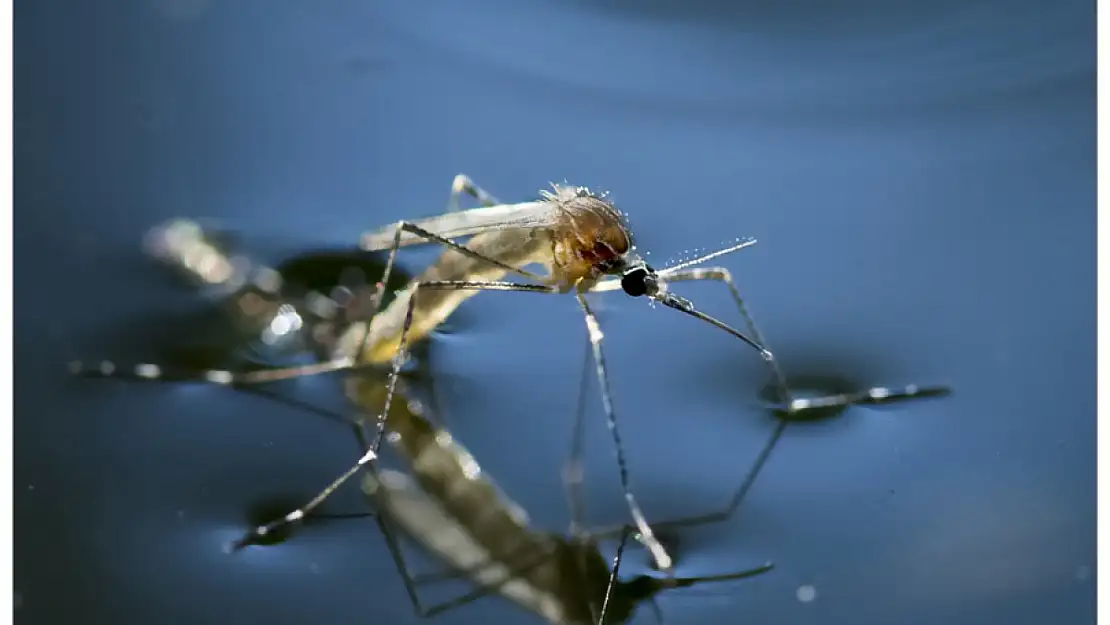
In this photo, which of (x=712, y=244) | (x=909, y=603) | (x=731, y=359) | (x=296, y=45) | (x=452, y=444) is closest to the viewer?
(x=909, y=603)

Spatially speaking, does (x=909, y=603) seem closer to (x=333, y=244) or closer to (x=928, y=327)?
(x=928, y=327)

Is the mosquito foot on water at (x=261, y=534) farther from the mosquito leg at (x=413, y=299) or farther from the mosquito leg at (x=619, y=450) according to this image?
the mosquito leg at (x=619, y=450)

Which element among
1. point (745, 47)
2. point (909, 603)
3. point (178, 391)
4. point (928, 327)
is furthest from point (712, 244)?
point (178, 391)

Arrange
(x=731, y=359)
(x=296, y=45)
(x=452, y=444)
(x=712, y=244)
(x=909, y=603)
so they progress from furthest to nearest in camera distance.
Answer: (x=296, y=45) < (x=712, y=244) < (x=731, y=359) < (x=452, y=444) < (x=909, y=603)

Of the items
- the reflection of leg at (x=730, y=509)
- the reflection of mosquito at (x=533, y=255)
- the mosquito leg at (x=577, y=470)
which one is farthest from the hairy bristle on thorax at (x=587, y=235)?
the reflection of leg at (x=730, y=509)

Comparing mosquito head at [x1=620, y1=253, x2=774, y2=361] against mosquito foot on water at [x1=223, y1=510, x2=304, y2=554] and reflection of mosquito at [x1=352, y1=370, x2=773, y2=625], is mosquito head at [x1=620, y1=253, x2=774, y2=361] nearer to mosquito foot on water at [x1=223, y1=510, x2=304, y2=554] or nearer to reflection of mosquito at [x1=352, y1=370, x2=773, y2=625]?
reflection of mosquito at [x1=352, y1=370, x2=773, y2=625]

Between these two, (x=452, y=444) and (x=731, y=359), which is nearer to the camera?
(x=452, y=444)

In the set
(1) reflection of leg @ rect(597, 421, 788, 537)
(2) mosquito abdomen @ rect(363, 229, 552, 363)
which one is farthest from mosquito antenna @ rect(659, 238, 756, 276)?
(1) reflection of leg @ rect(597, 421, 788, 537)
